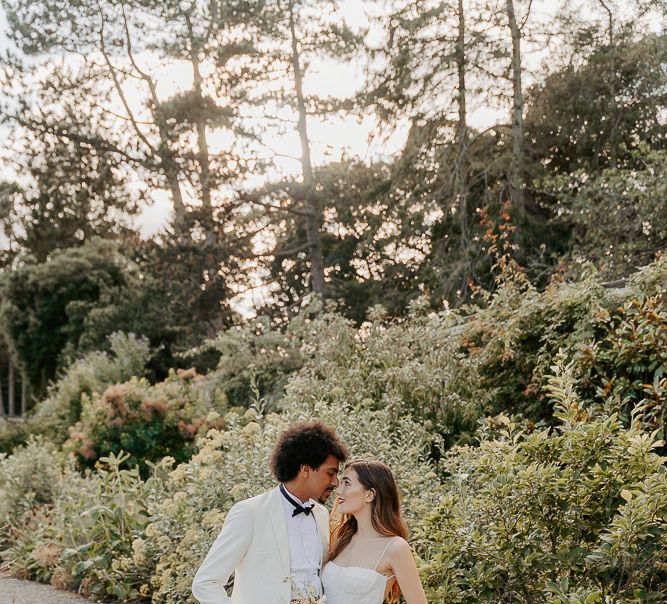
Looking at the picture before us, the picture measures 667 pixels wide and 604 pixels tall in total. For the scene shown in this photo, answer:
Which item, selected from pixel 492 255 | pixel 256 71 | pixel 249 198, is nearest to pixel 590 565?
pixel 492 255

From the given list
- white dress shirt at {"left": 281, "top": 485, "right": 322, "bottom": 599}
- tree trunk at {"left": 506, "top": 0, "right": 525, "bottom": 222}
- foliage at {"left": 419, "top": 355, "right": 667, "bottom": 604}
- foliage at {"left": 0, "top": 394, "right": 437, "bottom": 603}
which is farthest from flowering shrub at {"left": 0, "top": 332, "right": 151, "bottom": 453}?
white dress shirt at {"left": 281, "top": 485, "right": 322, "bottom": 599}

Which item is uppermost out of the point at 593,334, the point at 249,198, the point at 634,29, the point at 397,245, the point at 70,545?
the point at 634,29

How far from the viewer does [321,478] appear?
357cm

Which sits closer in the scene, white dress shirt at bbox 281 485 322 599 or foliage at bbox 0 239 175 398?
white dress shirt at bbox 281 485 322 599

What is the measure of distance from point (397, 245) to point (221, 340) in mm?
7098

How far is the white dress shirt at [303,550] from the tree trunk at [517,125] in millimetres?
12554

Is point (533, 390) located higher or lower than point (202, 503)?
higher

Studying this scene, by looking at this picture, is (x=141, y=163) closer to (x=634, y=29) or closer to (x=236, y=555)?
(x=634, y=29)

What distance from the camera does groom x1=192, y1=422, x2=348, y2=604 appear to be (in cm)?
337

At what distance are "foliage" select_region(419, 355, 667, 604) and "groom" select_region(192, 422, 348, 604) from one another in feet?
2.73

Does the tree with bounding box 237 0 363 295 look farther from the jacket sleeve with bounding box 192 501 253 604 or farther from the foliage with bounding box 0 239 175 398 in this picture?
the jacket sleeve with bounding box 192 501 253 604

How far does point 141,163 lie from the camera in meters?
21.1

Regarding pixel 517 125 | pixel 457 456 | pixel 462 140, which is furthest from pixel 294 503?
pixel 462 140

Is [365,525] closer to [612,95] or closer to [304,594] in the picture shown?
[304,594]
